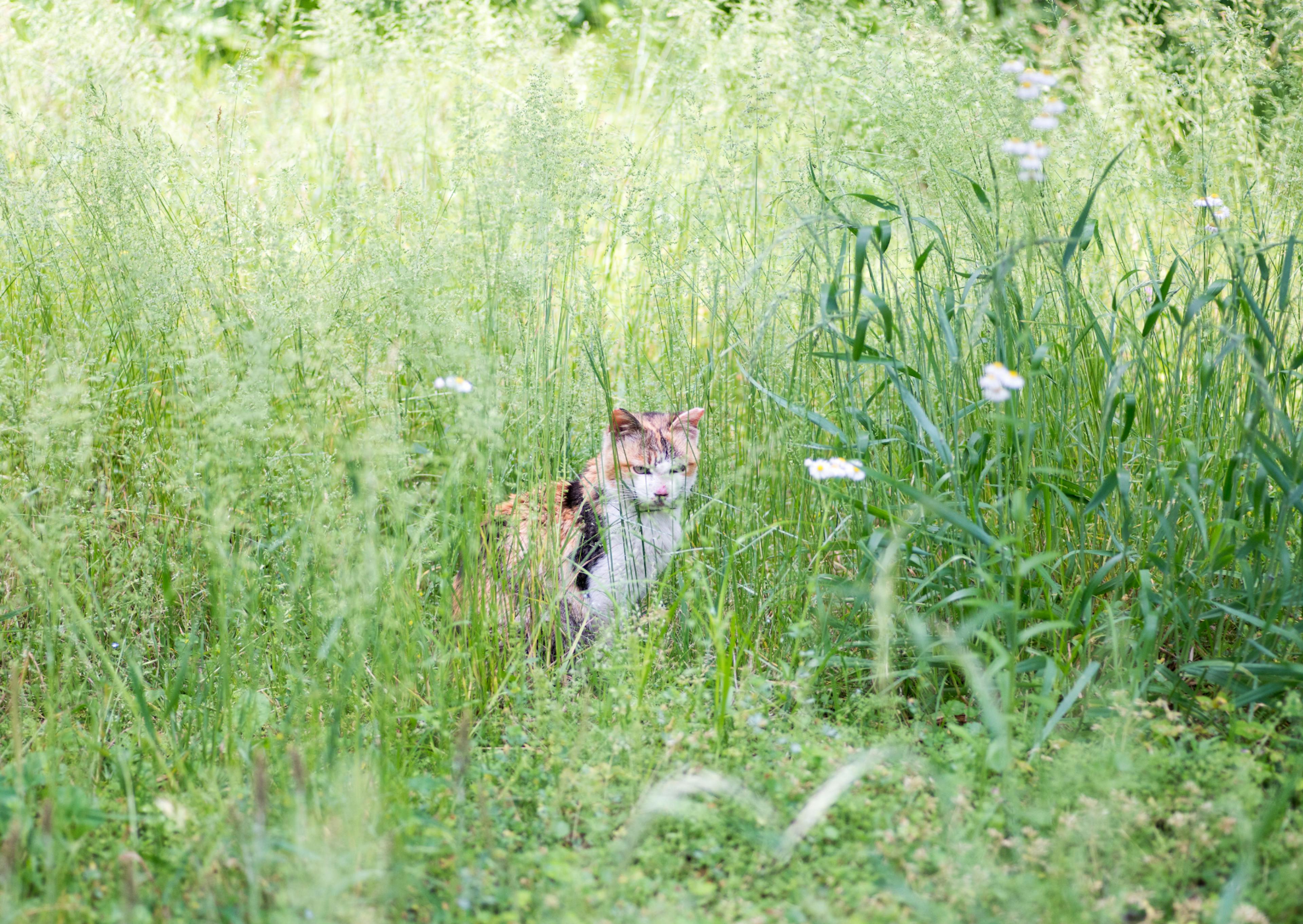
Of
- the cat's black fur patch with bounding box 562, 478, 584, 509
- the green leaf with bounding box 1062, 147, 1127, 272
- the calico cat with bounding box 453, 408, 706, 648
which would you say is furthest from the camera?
the cat's black fur patch with bounding box 562, 478, 584, 509

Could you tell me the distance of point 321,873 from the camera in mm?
1047

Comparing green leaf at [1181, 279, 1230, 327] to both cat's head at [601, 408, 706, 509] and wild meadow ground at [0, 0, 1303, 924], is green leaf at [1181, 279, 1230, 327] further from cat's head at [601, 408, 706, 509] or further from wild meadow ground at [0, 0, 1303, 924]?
cat's head at [601, 408, 706, 509]

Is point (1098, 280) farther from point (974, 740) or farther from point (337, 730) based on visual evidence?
point (337, 730)

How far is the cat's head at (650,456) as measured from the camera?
254 centimetres

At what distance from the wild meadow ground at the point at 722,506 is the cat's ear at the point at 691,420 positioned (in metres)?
0.06

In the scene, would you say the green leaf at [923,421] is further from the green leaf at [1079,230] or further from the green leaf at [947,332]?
the green leaf at [1079,230]

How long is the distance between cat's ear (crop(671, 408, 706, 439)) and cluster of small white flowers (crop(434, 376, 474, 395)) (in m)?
0.61

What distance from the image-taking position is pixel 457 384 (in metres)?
1.73

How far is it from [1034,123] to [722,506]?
3.31 ft

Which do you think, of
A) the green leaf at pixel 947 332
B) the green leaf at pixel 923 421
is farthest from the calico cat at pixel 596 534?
the green leaf at pixel 947 332

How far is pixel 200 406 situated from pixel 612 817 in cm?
87

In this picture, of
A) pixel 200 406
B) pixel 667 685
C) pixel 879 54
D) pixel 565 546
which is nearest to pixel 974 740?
pixel 667 685

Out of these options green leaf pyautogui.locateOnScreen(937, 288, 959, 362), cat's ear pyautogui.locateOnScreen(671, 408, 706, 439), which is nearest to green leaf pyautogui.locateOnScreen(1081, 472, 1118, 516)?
green leaf pyautogui.locateOnScreen(937, 288, 959, 362)

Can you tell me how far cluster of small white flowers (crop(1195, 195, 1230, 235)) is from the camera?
2.09 m
